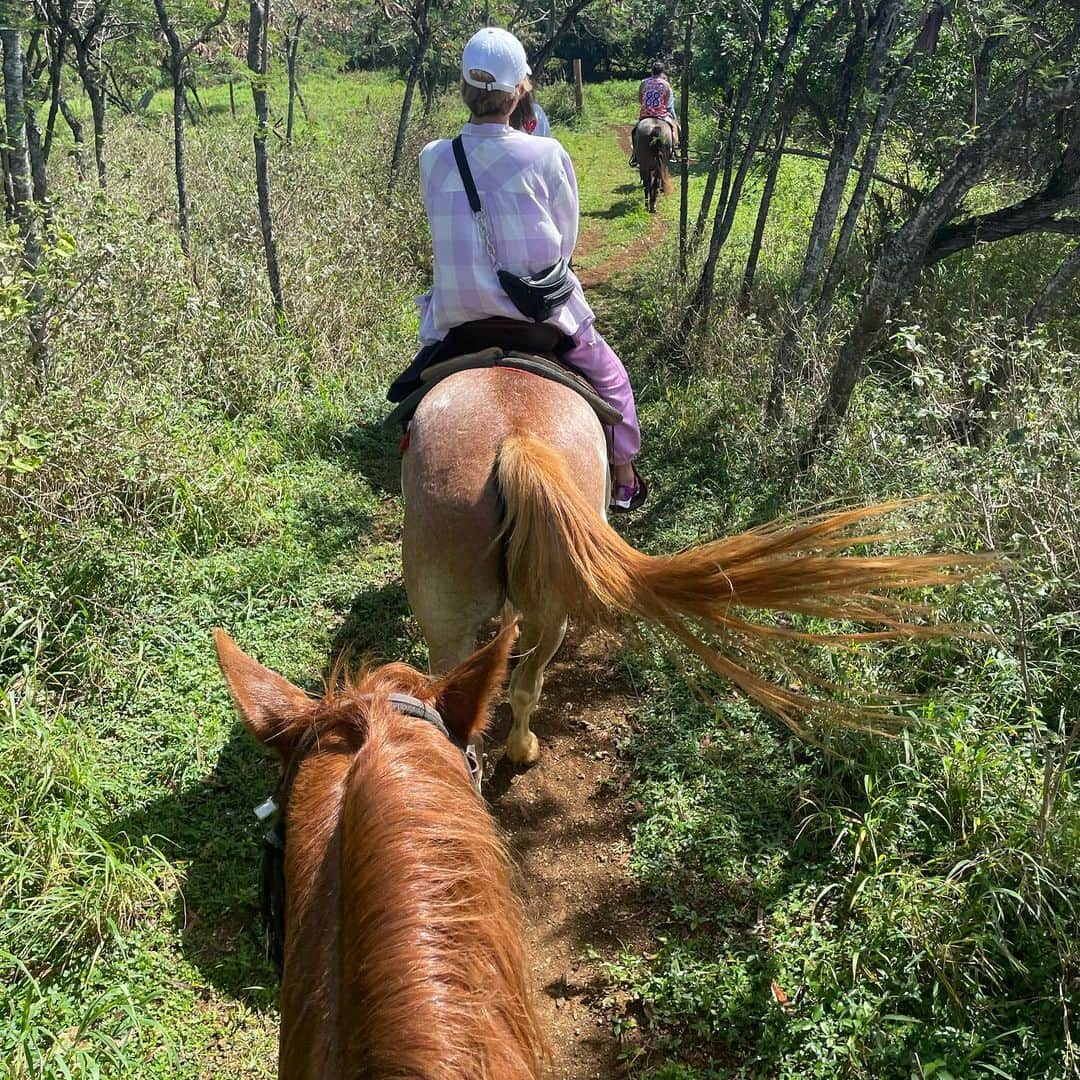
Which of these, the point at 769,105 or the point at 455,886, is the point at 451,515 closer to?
the point at 455,886

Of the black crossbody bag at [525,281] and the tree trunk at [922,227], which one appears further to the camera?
the tree trunk at [922,227]

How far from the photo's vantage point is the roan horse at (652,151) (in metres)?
12.1

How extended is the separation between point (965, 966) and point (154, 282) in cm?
603

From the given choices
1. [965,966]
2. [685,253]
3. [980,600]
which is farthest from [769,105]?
[965,966]

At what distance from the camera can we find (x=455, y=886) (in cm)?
115

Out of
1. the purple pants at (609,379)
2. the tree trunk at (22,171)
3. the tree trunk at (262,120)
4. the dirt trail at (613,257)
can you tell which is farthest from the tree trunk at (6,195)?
the dirt trail at (613,257)

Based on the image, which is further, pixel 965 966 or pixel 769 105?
pixel 769 105

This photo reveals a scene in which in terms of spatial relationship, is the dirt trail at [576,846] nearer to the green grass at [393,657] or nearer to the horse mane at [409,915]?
the green grass at [393,657]

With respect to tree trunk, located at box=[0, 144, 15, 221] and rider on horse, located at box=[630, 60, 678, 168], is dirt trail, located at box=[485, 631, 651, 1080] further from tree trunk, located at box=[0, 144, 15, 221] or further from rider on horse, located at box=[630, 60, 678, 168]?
rider on horse, located at box=[630, 60, 678, 168]

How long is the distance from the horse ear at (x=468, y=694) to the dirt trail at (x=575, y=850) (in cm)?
108

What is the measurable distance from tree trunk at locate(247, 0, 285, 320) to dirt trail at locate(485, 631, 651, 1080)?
415 cm

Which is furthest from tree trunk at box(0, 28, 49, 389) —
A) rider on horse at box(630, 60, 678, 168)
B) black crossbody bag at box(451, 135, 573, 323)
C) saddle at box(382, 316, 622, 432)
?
rider on horse at box(630, 60, 678, 168)

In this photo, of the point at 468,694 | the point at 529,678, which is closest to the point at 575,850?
the point at 529,678

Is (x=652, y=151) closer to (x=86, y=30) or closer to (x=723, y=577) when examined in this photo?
(x=86, y=30)
